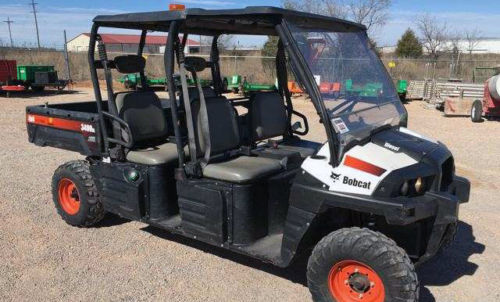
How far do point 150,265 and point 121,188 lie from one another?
75 cm

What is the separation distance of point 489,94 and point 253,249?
1136 cm

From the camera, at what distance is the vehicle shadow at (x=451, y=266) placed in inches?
145

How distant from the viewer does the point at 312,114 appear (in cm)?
1320

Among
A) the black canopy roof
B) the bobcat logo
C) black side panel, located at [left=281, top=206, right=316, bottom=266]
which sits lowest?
black side panel, located at [left=281, top=206, right=316, bottom=266]

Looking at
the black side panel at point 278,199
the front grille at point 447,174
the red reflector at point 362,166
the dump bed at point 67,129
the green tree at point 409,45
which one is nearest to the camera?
the red reflector at point 362,166

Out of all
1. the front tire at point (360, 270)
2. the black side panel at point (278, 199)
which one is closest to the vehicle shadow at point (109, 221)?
the black side panel at point (278, 199)

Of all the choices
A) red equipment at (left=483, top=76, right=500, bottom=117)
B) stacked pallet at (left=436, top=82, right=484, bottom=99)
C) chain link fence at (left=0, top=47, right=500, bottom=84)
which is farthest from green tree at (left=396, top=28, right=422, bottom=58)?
red equipment at (left=483, top=76, right=500, bottom=117)

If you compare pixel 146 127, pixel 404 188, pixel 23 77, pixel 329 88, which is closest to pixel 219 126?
pixel 146 127

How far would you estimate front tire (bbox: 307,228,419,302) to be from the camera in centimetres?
279

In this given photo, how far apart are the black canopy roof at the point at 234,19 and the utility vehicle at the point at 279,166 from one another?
1 cm

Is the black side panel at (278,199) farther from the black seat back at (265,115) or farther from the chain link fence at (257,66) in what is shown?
the chain link fence at (257,66)

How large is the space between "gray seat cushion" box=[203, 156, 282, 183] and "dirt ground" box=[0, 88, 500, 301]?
33.4 inches

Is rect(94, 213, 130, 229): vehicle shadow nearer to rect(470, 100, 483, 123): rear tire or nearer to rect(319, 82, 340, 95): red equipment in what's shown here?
rect(319, 82, 340, 95): red equipment

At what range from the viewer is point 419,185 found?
2967 millimetres
